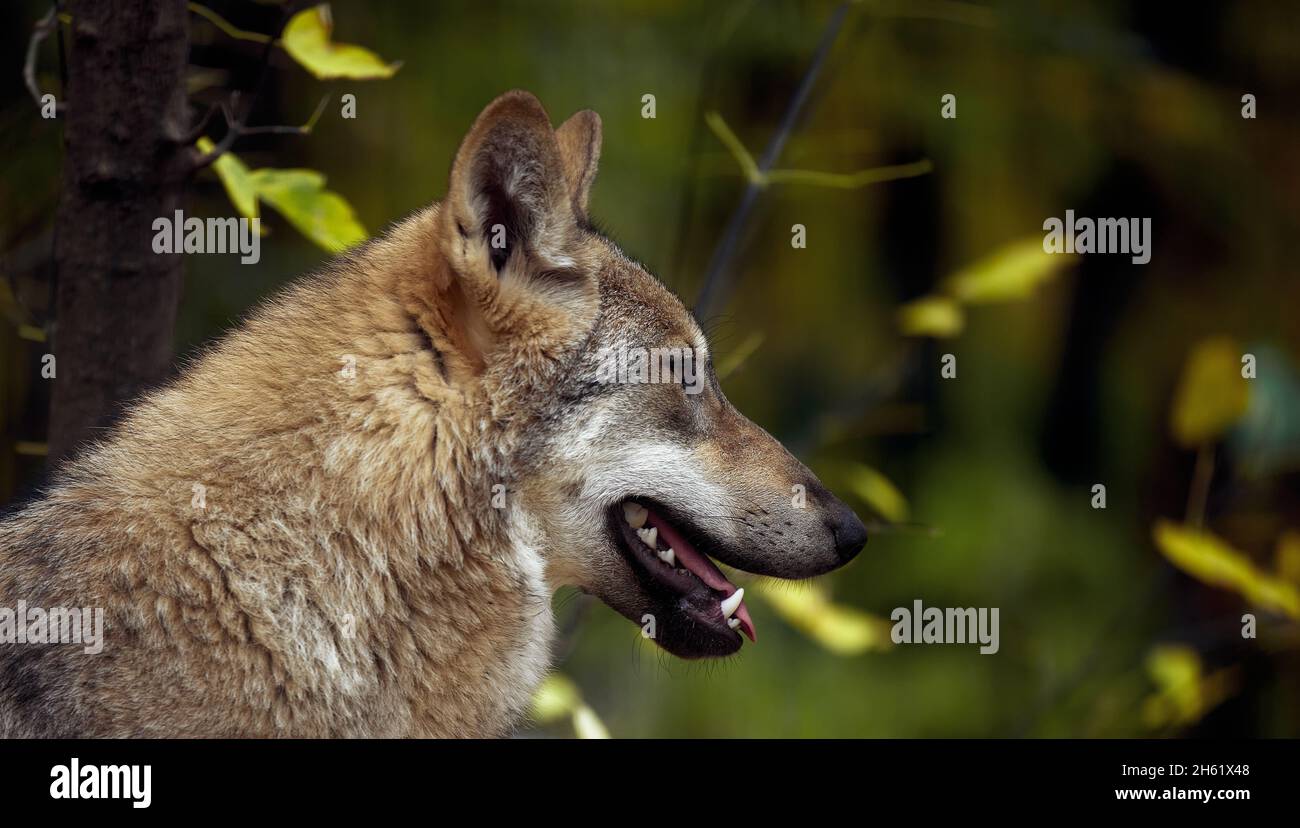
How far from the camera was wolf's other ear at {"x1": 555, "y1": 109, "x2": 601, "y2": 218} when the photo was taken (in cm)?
375

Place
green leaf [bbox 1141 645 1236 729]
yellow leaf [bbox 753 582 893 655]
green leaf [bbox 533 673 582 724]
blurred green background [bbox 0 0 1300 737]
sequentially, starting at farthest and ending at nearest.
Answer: blurred green background [bbox 0 0 1300 737] → green leaf [bbox 1141 645 1236 729] → yellow leaf [bbox 753 582 893 655] → green leaf [bbox 533 673 582 724]

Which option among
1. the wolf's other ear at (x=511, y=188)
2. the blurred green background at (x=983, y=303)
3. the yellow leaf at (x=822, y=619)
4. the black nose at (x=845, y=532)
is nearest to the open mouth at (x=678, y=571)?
the black nose at (x=845, y=532)

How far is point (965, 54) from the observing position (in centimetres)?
874

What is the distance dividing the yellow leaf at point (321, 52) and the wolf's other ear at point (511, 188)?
2.41 ft

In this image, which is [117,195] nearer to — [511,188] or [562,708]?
[511,188]

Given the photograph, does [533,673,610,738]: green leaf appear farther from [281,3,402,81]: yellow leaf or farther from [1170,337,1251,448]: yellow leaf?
[1170,337,1251,448]: yellow leaf

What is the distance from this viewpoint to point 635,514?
3.52 metres

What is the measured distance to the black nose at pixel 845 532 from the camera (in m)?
3.59

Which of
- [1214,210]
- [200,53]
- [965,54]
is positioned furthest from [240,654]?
[1214,210]

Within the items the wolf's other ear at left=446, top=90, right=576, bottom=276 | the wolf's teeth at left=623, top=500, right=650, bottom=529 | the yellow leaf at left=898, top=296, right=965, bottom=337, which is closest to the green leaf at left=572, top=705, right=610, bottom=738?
the wolf's teeth at left=623, top=500, right=650, bottom=529

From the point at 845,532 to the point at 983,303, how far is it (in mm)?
5686

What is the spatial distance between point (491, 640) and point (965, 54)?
22.2 ft

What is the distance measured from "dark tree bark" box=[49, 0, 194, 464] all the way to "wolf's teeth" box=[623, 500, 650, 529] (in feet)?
5.27
